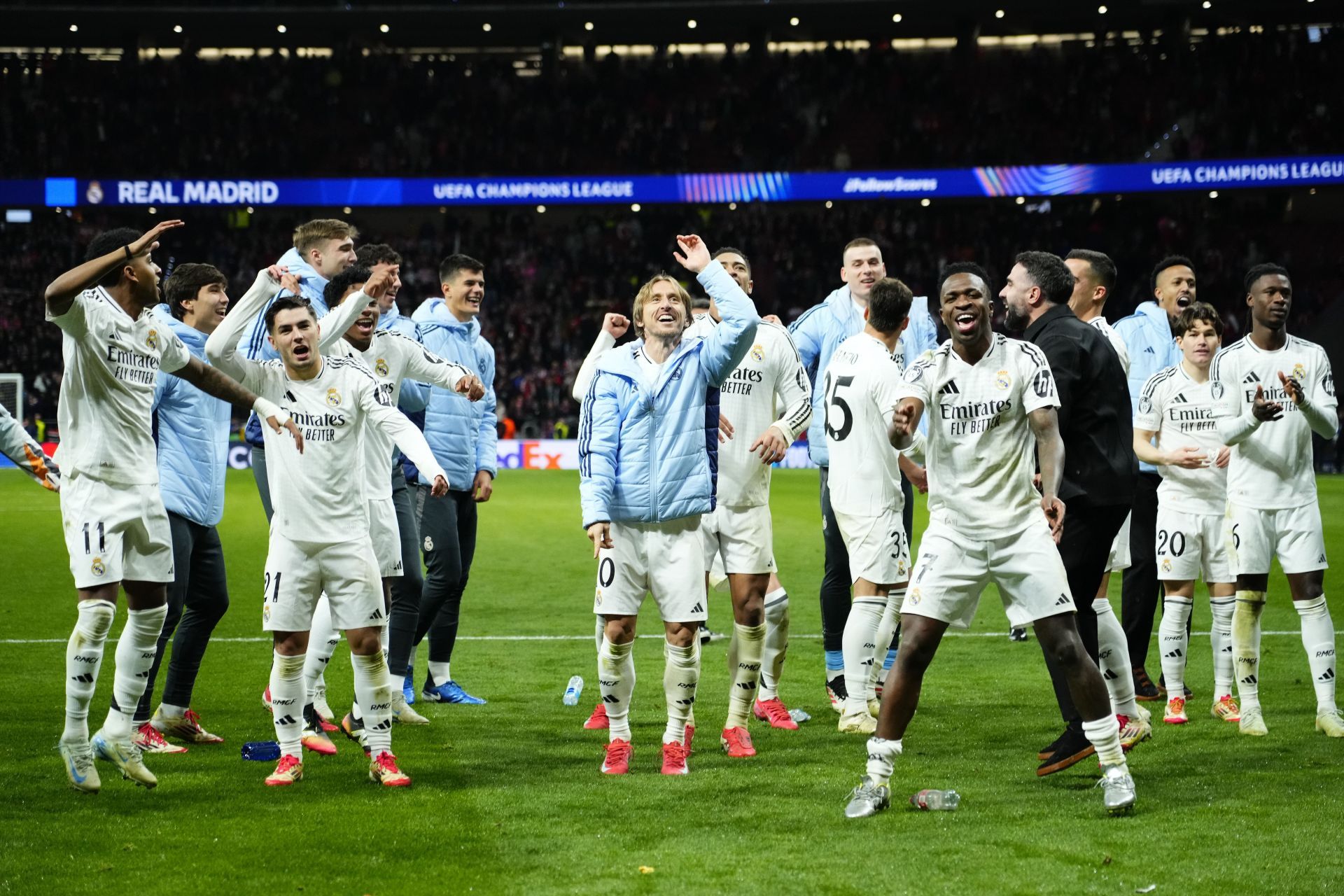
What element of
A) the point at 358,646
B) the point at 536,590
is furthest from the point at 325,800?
the point at 536,590

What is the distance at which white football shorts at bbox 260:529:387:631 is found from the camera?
621cm

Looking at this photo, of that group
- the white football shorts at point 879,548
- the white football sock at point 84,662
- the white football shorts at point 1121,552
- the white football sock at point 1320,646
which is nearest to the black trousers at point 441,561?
the white football sock at point 84,662

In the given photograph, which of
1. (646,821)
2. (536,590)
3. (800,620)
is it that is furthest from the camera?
(536,590)

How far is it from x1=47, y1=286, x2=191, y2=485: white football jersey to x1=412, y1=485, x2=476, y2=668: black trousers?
225 centimetres

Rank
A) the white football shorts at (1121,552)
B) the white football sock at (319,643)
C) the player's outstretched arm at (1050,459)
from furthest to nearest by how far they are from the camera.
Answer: the white football shorts at (1121,552)
the white football sock at (319,643)
the player's outstretched arm at (1050,459)

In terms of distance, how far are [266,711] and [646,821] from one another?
3.32 meters

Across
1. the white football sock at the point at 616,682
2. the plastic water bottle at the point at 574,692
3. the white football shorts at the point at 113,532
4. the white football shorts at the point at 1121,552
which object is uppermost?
the white football shorts at the point at 113,532

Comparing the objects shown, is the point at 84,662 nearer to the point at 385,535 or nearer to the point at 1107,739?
the point at 385,535

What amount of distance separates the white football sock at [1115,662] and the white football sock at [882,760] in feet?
4.57

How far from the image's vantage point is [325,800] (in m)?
5.94

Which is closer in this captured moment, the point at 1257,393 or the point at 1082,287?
the point at 1257,393

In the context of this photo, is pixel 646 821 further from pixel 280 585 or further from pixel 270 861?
pixel 280 585

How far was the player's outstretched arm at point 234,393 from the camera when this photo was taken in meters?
6.01

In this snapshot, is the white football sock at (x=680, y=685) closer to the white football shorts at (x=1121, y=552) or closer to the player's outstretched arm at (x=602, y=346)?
the player's outstretched arm at (x=602, y=346)
